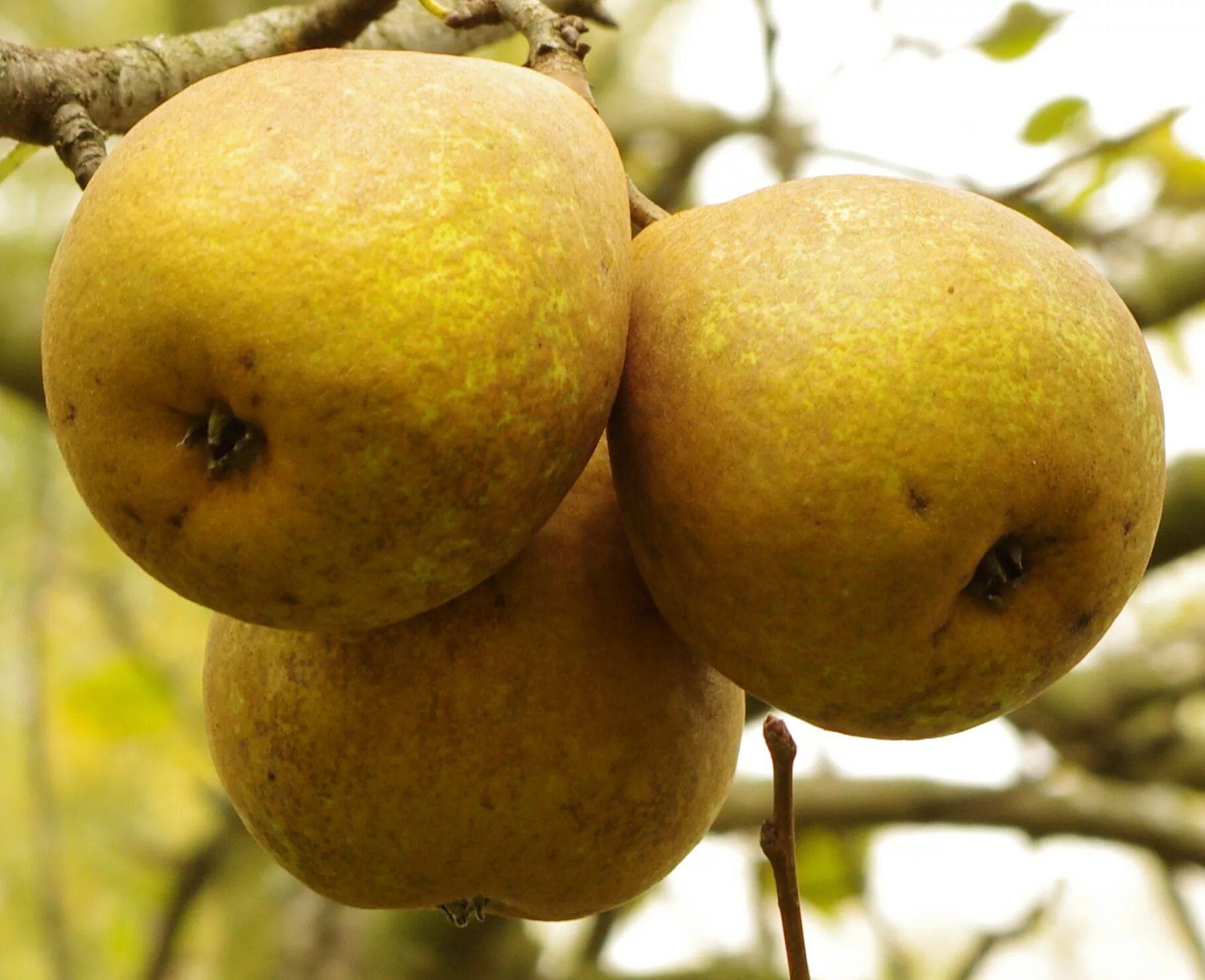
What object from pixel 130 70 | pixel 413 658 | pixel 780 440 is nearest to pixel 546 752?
pixel 413 658

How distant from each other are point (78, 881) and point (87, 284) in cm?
492

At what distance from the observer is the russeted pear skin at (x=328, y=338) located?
43.8 inches

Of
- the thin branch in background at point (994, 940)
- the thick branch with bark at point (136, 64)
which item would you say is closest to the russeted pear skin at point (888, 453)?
the thick branch with bark at point (136, 64)

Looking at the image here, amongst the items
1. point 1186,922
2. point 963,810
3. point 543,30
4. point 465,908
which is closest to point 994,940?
point 963,810

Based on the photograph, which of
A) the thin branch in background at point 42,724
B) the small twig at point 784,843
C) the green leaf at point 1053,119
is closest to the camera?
the small twig at point 784,843

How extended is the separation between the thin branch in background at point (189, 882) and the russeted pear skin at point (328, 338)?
2.23m

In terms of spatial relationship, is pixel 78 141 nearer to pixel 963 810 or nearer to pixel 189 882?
pixel 963 810

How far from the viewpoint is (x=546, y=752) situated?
4.80 feet

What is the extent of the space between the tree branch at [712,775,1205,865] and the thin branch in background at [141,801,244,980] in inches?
44.8

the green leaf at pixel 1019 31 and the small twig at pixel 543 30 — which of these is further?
the green leaf at pixel 1019 31

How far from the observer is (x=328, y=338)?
111cm

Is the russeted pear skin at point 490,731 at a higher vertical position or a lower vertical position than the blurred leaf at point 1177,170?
higher

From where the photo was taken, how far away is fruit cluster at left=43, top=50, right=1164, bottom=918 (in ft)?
3.71

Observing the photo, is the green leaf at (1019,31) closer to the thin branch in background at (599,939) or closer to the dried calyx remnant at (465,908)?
the dried calyx remnant at (465,908)
